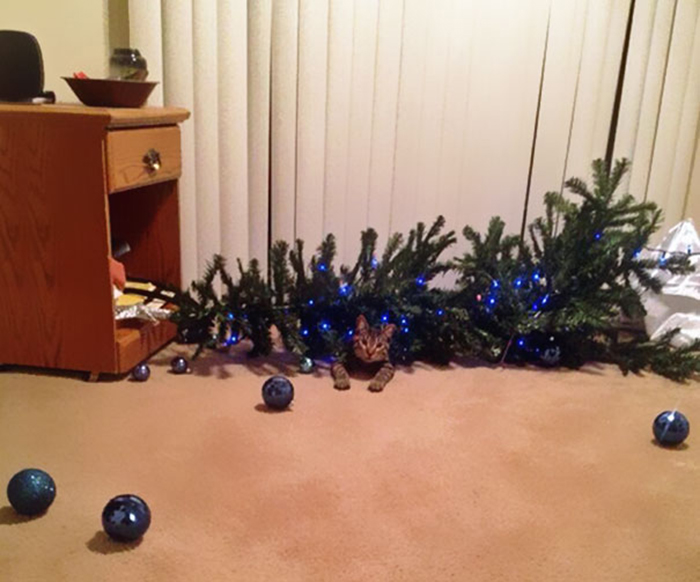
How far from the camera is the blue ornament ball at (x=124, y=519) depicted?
3.61 ft

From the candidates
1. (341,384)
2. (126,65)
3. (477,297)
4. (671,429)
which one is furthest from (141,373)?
(671,429)

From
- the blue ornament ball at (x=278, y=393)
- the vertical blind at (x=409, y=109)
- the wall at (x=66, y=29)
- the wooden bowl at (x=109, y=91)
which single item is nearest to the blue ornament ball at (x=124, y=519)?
the blue ornament ball at (x=278, y=393)

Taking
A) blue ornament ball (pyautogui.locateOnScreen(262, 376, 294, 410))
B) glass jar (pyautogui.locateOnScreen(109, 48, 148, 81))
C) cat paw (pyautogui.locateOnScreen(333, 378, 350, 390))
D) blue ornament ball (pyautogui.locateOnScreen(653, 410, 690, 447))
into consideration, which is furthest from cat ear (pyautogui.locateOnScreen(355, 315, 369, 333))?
glass jar (pyautogui.locateOnScreen(109, 48, 148, 81))

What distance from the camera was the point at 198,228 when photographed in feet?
7.04

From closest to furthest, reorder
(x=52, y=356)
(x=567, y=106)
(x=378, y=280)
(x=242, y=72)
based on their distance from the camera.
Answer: (x=52, y=356), (x=378, y=280), (x=242, y=72), (x=567, y=106)

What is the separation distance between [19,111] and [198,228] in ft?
2.20

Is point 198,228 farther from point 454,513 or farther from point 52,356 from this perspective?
point 454,513

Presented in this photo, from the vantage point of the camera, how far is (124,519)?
1.10 meters

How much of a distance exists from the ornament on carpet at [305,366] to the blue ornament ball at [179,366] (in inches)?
11.2

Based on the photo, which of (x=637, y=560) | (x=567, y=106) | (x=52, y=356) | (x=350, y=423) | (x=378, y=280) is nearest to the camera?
(x=637, y=560)

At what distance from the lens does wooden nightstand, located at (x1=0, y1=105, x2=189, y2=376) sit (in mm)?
1574

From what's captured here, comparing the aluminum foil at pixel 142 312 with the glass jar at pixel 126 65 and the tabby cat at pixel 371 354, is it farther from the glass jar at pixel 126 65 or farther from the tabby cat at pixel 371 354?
the glass jar at pixel 126 65

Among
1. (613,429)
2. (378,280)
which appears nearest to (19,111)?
(378,280)

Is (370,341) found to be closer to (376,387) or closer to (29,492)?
(376,387)
